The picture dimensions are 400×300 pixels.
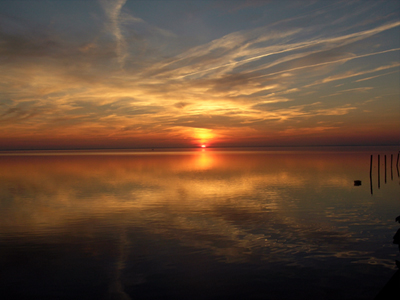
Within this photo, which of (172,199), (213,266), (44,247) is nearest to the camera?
(213,266)

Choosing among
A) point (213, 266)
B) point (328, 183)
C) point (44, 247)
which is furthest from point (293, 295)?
point (328, 183)

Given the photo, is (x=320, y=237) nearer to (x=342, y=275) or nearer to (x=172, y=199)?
(x=342, y=275)

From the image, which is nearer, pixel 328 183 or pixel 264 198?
pixel 264 198

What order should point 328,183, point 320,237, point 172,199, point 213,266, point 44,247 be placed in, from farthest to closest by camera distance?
1. point 328,183
2. point 172,199
3. point 320,237
4. point 44,247
5. point 213,266

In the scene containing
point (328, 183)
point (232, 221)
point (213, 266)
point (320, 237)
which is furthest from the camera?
point (328, 183)

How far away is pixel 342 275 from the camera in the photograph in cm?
1173

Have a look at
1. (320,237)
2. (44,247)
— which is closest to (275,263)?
(320,237)

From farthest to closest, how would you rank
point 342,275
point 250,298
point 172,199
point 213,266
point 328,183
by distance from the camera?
point 328,183
point 172,199
point 213,266
point 342,275
point 250,298

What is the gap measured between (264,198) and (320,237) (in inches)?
501

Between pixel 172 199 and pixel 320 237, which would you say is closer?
pixel 320 237

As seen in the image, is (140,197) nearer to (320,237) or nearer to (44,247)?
(44,247)

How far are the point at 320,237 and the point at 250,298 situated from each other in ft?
25.7

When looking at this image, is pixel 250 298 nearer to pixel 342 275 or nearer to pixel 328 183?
pixel 342 275

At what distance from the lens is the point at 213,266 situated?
41.5ft
